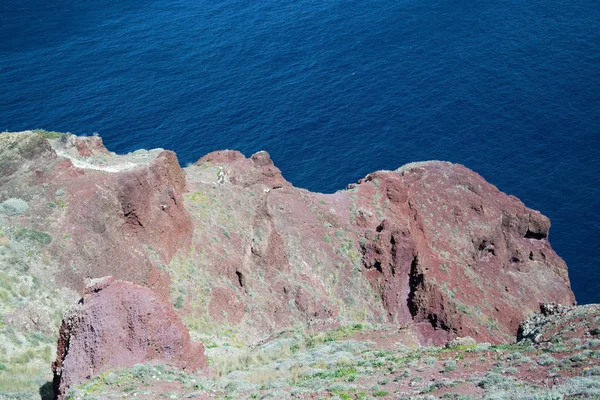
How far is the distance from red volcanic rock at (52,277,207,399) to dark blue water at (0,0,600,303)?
52.9 metres

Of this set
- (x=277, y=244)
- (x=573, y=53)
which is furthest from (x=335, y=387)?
(x=573, y=53)

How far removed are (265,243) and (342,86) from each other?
6552 centimetres

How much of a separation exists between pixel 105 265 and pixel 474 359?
2236 centimetres

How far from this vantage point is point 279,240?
50.9 meters

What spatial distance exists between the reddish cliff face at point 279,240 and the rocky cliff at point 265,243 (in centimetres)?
12

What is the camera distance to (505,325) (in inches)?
2206

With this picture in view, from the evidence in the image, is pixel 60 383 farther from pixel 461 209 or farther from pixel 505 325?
pixel 461 209

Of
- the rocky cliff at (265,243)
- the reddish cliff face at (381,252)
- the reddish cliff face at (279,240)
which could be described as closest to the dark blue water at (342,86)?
the reddish cliff face at (381,252)

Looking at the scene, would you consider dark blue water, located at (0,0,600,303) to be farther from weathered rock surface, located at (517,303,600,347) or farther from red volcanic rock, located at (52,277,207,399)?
red volcanic rock, located at (52,277,207,399)

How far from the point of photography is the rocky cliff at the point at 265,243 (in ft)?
132

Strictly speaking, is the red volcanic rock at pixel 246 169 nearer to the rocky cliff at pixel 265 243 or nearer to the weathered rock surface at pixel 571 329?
the rocky cliff at pixel 265 243

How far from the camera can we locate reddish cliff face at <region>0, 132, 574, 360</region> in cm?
4134

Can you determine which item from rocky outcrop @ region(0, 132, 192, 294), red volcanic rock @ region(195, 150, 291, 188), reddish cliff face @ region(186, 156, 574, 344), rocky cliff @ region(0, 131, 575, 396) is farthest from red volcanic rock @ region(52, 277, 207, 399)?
red volcanic rock @ region(195, 150, 291, 188)

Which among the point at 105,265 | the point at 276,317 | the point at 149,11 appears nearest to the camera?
the point at 105,265
